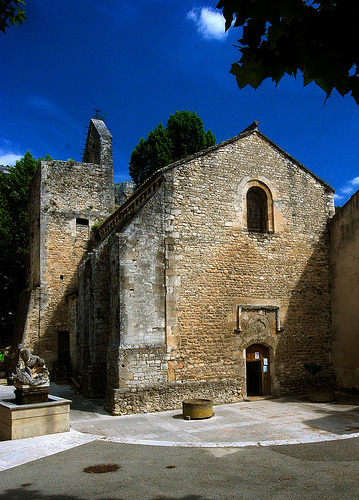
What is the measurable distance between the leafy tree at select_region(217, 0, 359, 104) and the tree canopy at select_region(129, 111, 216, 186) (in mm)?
27334

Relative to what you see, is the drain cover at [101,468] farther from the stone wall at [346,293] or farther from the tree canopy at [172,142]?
the tree canopy at [172,142]

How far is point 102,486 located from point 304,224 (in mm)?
12378

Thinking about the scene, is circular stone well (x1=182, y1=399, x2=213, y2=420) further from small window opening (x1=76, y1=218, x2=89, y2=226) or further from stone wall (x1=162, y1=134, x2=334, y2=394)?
small window opening (x1=76, y1=218, x2=89, y2=226)

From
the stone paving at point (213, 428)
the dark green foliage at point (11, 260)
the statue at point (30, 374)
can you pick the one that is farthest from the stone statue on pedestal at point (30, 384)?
the dark green foliage at point (11, 260)

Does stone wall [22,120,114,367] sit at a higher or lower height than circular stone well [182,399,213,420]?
higher

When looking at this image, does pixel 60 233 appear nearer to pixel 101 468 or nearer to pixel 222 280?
pixel 222 280

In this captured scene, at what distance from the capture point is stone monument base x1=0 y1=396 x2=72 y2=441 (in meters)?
9.79

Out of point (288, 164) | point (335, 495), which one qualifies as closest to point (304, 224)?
point (288, 164)

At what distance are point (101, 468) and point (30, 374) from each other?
3966 millimetres

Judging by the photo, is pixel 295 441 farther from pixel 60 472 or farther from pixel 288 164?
pixel 288 164

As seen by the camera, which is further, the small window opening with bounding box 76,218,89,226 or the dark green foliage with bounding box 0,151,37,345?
the dark green foliage with bounding box 0,151,37,345

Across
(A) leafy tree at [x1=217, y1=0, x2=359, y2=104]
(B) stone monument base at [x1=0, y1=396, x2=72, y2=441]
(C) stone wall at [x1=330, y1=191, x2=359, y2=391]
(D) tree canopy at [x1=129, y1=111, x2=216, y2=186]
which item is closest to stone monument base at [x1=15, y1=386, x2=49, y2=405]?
(B) stone monument base at [x1=0, y1=396, x2=72, y2=441]

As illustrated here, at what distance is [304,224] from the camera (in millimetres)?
16359

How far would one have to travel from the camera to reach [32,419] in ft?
32.7
